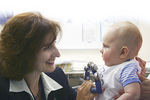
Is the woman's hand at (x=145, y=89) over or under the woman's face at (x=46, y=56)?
under

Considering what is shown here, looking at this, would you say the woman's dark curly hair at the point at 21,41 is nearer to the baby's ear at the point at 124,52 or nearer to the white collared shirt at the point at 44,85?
the white collared shirt at the point at 44,85

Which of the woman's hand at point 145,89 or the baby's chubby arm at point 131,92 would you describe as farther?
the woman's hand at point 145,89

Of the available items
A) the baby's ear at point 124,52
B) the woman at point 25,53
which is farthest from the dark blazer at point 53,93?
the baby's ear at point 124,52

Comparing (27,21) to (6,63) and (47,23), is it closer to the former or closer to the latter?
(47,23)

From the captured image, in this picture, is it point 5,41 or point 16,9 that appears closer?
point 5,41

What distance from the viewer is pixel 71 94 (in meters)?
1.37

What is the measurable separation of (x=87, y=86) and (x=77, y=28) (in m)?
1.82

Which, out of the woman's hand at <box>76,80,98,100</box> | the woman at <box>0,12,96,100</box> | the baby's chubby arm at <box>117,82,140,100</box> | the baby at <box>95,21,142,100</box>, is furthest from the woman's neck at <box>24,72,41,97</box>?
the baby's chubby arm at <box>117,82,140,100</box>

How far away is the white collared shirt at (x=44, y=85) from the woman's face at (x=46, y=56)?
137 mm

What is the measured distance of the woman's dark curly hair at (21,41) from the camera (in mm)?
986

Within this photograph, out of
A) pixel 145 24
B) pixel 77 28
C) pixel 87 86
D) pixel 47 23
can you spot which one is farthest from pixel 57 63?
pixel 145 24

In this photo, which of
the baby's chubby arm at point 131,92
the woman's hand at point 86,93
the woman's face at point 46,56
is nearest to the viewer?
the baby's chubby arm at point 131,92

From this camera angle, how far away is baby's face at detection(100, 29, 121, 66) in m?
1.10

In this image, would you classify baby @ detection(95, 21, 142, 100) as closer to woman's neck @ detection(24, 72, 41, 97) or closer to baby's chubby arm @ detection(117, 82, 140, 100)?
baby's chubby arm @ detection(117, 82, 140, 100)
